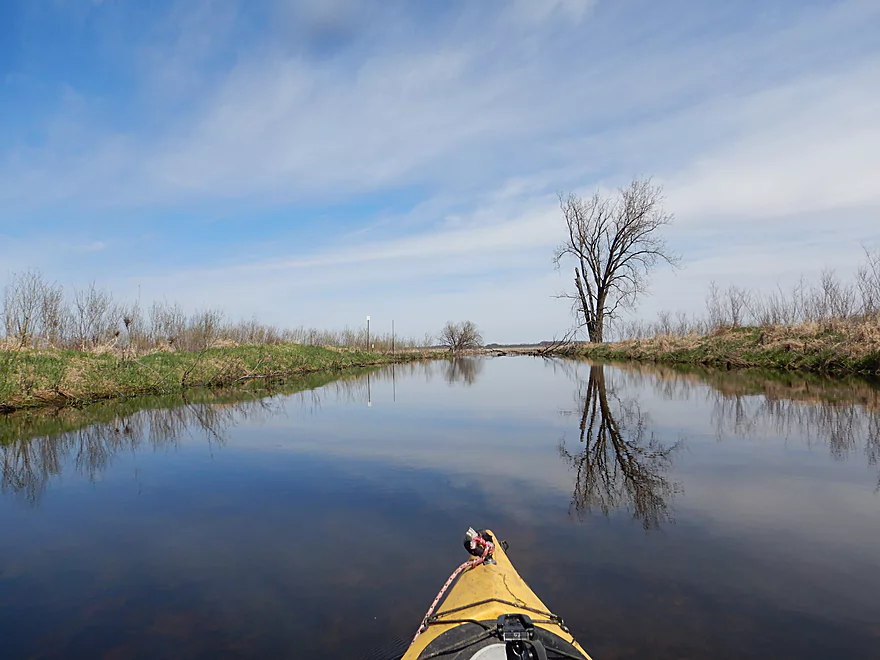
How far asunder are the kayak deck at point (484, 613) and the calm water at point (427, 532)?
1.51ft

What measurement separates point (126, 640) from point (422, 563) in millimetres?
1824

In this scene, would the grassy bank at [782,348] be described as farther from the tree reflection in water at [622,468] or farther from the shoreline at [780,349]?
the tree reflection in water at [622,468]

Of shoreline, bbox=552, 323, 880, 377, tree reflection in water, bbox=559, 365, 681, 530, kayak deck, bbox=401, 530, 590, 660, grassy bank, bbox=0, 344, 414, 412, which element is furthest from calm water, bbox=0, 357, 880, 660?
shoreline, bbox=552, 323, 880, 377

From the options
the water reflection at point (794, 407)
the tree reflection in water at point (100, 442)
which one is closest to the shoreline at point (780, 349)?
the water reflection at point (794, 407)

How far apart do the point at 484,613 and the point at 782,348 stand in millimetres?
18757

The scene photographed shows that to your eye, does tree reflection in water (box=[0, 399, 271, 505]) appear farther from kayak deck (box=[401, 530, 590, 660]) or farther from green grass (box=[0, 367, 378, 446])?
kayak deck (box=[401, 530, 590, 660])

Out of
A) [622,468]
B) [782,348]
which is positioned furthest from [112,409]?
[782,348]

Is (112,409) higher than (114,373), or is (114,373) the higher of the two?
(114,373)

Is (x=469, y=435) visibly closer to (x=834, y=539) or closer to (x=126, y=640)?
(x=834, y=539)

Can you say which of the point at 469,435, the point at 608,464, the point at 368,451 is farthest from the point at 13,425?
the point at 608,464

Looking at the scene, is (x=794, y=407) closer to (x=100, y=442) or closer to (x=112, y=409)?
(x=100, y=442)

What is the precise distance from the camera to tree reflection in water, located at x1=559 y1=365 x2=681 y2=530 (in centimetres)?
458

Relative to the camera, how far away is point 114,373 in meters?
13.8

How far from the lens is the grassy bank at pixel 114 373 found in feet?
38.1
